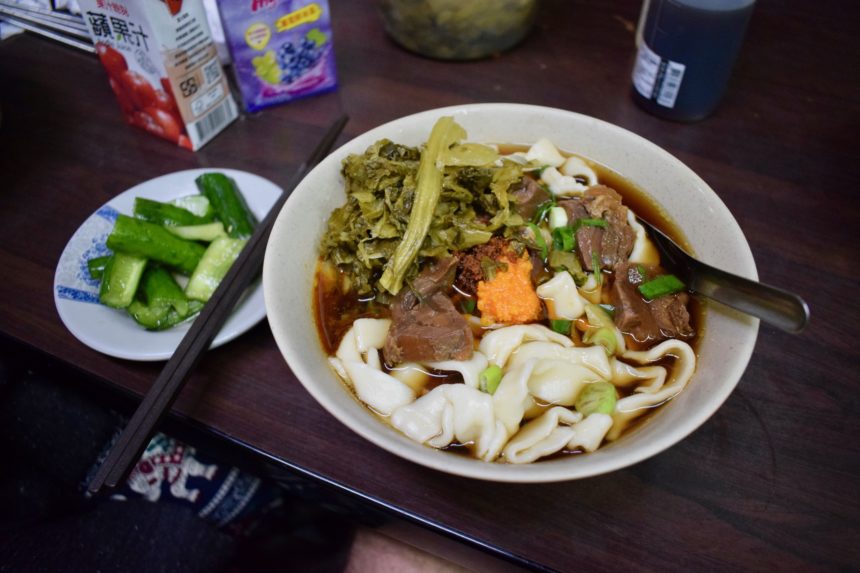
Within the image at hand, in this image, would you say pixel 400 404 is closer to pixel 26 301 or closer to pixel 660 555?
pixel 660 555

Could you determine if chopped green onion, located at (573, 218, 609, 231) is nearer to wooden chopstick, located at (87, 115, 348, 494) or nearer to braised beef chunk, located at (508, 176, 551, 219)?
braised beef chunk, located at (508, 176, 551, 219)

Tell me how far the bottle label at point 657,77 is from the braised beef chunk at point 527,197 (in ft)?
2.47

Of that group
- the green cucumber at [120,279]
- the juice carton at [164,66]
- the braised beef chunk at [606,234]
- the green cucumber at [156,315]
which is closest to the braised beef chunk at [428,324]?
the braised beef chunk at [606,234]

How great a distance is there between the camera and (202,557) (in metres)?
1.71

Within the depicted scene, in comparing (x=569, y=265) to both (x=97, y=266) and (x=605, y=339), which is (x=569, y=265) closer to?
(x=605, y=339)

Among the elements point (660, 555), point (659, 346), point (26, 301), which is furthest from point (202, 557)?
point (659, 346)

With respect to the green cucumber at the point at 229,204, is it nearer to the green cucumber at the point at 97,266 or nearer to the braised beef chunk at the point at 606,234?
the green cucumber at the point at 97,266

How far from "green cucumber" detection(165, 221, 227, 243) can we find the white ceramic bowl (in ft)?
1.35

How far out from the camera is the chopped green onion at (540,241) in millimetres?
1550

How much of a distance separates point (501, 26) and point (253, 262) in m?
1.34

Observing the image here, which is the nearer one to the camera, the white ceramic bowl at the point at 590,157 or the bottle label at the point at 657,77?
the white ceramic bowl at the point at 590,157

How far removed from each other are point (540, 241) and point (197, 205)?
103 centimetres

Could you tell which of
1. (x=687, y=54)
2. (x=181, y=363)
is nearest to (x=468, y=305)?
(x=181, y=363)

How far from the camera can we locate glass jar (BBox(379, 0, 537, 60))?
2145mm
